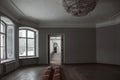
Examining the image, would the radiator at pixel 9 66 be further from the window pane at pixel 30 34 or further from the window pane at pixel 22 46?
the window pane at pixel 30 34

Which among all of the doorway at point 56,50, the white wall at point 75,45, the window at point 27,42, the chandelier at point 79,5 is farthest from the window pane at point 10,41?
the chandelier at point 79,5

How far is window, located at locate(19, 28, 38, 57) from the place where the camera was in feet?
32.5

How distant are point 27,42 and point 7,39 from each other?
2.49m

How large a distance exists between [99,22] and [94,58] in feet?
9.46

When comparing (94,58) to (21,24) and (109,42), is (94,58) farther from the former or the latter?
(21,24)

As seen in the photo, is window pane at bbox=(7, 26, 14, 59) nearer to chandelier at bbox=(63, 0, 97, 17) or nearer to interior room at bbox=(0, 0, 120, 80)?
interior room at bbox=(0, 0, 120, 80)

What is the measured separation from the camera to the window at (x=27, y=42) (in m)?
9.91

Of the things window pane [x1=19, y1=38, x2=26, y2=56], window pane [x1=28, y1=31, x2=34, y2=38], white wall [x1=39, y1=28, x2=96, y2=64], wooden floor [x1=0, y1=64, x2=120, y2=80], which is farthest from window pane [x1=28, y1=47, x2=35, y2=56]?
wooden floor [x1=0, y1=64, x2=120, y2=80]

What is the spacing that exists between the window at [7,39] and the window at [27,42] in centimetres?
163

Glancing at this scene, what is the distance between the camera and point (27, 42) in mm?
10281

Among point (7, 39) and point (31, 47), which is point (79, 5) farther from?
point (31, 47)

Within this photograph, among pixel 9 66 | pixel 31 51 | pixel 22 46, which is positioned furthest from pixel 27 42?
pixel 9 66

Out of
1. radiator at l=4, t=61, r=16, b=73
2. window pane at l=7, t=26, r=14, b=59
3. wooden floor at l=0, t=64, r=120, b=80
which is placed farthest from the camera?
window pane at l=7, t=26, r=14, b=59

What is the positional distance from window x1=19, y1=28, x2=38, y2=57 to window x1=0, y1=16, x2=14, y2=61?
1.63 meters
